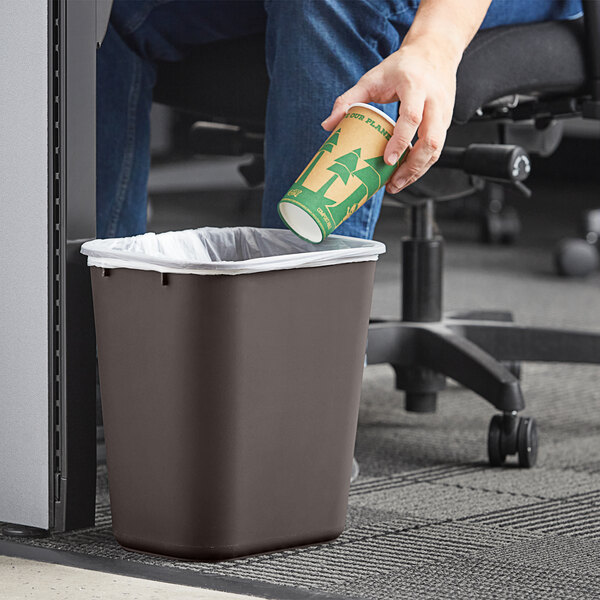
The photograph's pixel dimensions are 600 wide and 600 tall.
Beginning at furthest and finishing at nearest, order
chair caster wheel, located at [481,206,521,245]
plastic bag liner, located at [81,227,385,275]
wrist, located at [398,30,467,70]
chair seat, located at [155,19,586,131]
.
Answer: chair caster wheel, located at [481,206,521,245] → chair seat, located at [155,19,586,131] → wrist, located at [398,30,467,70] → plastic bag liner, located at [81,227,385,275]

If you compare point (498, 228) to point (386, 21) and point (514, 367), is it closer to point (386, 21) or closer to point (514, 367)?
point (514, 367)

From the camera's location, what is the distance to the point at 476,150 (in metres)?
1.28

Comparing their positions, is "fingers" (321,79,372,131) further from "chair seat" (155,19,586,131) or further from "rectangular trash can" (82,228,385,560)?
"chair seat" (155,19,586,131)

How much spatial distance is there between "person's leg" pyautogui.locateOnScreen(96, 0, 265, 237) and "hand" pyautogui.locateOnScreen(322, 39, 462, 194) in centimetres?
36

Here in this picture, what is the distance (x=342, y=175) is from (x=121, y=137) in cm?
53

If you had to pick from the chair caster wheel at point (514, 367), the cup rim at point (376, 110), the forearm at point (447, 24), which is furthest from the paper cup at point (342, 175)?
the chair caster wheel at point (514, 367)

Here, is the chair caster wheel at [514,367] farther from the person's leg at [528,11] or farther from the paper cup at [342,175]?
the paper cup at [342,175]

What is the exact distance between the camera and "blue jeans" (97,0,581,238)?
1.05m

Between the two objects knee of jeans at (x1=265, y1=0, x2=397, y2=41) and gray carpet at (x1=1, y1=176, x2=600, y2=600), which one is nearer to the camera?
gray carpet at (x1=1, y1=176, x2=600, y2=600)

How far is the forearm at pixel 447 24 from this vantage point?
0.97 meters

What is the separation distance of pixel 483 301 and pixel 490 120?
119 centimetres

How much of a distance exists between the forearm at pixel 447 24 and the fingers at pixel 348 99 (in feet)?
0.22

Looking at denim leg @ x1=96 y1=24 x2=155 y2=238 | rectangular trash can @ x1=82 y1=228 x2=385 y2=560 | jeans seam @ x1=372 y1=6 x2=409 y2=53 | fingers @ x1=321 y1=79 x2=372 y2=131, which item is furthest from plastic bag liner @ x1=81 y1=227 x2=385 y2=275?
denim leg @ x1=96 y1=24 x2=155 y2=238

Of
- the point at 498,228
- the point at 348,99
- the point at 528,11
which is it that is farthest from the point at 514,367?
the point at 498,228
